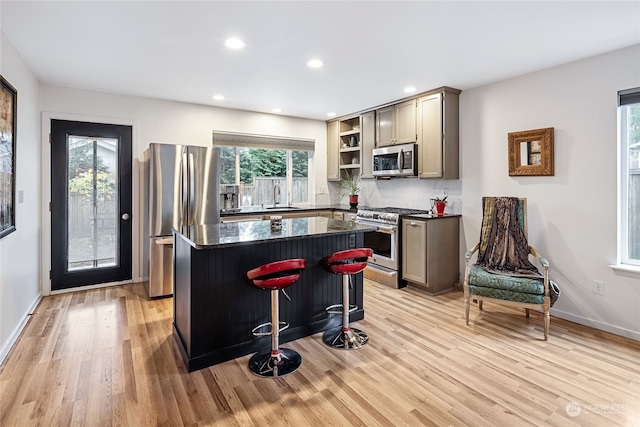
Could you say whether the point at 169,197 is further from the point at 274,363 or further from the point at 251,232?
the point at 274,363

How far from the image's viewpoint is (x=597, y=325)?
314 centimetres

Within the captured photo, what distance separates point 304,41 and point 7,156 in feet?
8.34

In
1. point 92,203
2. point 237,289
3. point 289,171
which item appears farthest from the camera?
point 289,171

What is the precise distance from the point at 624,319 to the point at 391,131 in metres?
3.21

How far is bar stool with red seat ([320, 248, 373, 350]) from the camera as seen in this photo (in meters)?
2.71

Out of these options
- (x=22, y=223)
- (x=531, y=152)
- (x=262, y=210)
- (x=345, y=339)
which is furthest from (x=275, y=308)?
(x=531, y=152)

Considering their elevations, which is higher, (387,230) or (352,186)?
(352,186)

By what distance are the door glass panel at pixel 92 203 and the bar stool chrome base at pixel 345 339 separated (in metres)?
3.12

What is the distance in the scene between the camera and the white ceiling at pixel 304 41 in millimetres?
2340

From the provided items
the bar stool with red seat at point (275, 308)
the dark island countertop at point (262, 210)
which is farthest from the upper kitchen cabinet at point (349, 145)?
the bar stool with red seat at point (275, 308)

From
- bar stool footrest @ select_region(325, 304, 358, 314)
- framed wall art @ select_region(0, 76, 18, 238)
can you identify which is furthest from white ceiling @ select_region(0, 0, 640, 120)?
bar stool footrest @ select_region(325, 304, 358, 314)

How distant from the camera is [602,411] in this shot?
1965mm

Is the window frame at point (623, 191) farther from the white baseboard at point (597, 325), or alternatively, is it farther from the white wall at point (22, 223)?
the white wall at point (22, 223)

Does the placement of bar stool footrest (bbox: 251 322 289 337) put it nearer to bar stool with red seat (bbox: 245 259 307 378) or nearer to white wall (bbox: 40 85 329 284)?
bar stool with red seat (bbox: 245 259 307 378)
